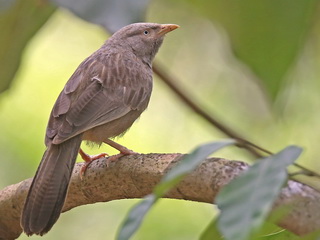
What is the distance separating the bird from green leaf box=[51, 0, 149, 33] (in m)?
1.03

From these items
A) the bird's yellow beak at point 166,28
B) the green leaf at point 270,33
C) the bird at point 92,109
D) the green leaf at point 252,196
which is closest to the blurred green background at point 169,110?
the bird's yellow beak at point 166,28

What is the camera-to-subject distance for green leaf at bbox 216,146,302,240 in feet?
5.13

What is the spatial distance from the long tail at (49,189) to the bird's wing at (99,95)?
84 mm

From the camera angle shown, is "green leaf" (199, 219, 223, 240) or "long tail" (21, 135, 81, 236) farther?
"long tail" (21, 135, 81, 236)

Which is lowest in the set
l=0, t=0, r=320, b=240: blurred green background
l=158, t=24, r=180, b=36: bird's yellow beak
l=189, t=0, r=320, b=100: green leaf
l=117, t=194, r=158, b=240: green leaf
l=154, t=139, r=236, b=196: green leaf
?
l=0, t=0, r=320, b=240: blurred green background

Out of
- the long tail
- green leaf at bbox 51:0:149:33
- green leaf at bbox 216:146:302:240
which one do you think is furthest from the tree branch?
green leaf at bbox 51:0:149:33

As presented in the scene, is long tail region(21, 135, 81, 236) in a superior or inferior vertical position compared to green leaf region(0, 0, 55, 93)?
inferior

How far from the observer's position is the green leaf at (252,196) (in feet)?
5.13

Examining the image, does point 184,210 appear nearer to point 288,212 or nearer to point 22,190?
point 22,190

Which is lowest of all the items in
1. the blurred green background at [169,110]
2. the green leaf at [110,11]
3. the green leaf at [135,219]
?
the blurred green background at [169,110]

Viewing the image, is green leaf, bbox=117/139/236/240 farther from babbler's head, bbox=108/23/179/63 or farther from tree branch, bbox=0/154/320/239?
babbler's head, bbox=108/23/179/63

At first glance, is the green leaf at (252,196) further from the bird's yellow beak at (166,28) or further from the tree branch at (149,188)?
the bird's yellow beak at (166,28)

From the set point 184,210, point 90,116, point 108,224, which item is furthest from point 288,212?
point 108,224

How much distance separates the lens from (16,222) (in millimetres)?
4152
